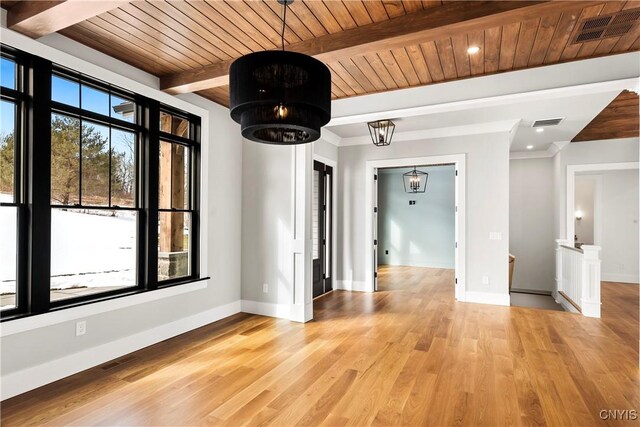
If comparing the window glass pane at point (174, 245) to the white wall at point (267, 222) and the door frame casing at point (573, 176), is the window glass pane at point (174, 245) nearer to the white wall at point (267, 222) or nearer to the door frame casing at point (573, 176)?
the white wall at point (267, 222)

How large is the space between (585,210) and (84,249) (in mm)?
11650

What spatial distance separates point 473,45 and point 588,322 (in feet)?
12.5

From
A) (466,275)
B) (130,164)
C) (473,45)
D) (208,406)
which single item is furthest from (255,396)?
(466,275)

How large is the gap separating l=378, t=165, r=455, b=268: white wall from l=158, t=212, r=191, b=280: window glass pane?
6.67m

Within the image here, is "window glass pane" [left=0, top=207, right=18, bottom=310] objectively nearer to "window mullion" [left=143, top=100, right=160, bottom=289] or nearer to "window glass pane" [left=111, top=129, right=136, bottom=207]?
"window glass pane" [left=111, top=129, right=136, bottom=207]

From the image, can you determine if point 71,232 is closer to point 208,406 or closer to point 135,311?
point 135,311

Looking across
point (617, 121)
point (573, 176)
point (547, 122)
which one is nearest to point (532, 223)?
point (573, 176)

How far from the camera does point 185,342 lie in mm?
3660

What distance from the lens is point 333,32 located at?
278 centimetres

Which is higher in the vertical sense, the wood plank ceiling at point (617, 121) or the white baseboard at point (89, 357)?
the wood plank ceiling at point (617, 121)

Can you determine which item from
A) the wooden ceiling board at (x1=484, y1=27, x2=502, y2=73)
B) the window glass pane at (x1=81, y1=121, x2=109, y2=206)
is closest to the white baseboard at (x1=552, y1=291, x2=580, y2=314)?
the wooden ceiling board at (x1=484, y1=27, x2=502, y2=73)

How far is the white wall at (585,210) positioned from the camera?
9719mm

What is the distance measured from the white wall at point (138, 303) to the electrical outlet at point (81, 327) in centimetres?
3

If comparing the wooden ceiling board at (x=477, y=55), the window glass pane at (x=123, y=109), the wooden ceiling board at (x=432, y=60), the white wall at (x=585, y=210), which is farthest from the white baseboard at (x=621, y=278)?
the window glass pane at (x=123, y=109)
